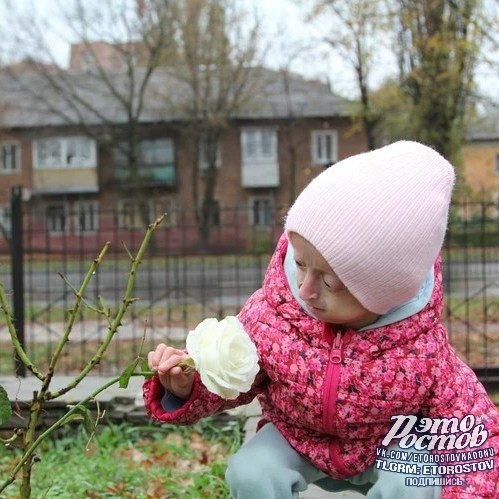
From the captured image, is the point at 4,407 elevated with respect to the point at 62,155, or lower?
lower

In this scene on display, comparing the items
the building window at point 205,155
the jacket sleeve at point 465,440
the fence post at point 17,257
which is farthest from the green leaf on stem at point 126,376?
the building window at point 205,155

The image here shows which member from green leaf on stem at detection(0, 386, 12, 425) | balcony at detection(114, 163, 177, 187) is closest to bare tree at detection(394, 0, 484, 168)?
balcony at detection(114, 163, 177, 187)

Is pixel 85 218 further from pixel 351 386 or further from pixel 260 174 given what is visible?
pixel 260 174

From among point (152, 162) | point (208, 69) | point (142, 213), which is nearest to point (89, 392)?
point (142, 213)

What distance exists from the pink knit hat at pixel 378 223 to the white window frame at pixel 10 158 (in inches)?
1316

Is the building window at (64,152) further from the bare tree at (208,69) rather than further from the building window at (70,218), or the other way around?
the building window at (70,218)

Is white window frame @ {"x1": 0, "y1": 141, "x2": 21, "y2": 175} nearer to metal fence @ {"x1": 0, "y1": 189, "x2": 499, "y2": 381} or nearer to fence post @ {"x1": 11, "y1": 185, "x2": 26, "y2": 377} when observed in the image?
metal fence @ {"x1": 0, "y1": 189, "x2": 499, "y2": 381}

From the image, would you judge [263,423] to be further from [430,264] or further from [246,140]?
[246,140]

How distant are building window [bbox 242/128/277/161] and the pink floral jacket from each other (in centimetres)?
3073

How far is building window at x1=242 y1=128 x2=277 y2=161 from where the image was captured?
107 ft

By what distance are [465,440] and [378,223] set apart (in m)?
0.51

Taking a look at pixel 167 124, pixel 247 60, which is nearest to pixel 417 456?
pixel 247 60

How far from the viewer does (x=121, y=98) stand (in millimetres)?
28781

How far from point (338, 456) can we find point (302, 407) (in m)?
0.16
